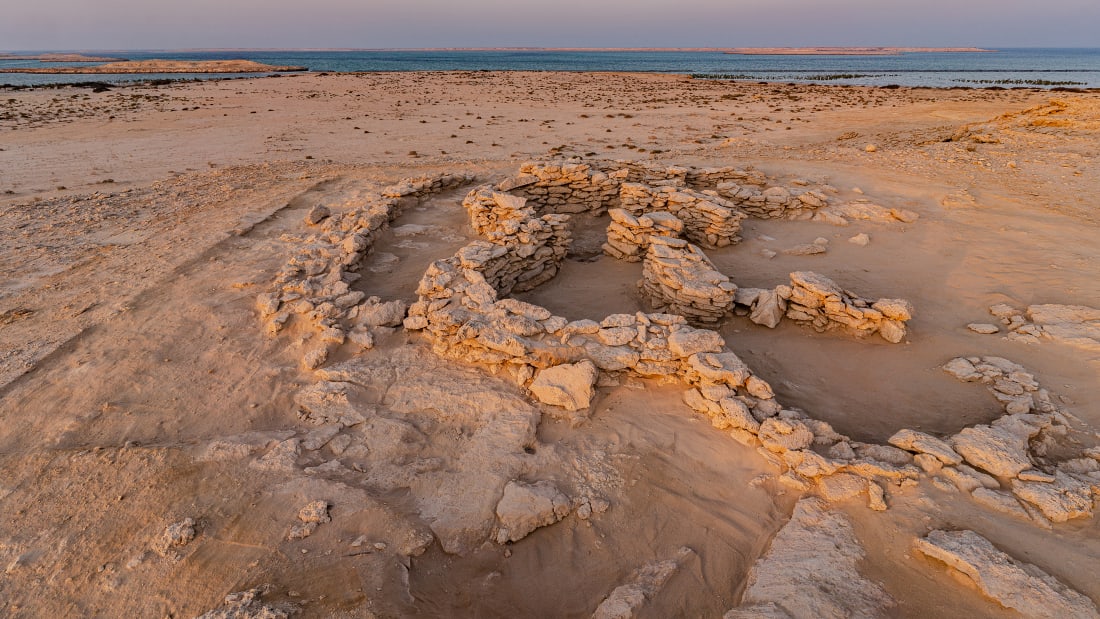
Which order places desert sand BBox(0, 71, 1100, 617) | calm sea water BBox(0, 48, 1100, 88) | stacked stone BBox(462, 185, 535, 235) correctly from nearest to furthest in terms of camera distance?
desert sand BBox(0, 71, 1100, 617) → stacked stone BBox(462, 185, 535, 235) → calm sea water BBox(0, 48, 1100, 88)

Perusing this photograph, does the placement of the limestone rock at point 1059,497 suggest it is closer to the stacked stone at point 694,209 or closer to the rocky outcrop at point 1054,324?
the rocky outcrop at point 1054,324

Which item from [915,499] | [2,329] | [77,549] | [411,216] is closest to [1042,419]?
[915,499]

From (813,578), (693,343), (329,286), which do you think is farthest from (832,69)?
(813,578)

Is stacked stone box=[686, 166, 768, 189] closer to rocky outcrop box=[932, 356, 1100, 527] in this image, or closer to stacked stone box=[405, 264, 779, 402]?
stacked stone box=[405, 264, 779, 402]

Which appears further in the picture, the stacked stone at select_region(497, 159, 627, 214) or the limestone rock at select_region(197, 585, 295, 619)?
the stacked stone at select_region(497, 159, 627, 214)

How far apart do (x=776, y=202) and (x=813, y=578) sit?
969cm

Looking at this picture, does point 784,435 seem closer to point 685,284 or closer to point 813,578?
point 813,578

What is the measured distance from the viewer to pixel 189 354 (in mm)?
6344

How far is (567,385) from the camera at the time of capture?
5.54m

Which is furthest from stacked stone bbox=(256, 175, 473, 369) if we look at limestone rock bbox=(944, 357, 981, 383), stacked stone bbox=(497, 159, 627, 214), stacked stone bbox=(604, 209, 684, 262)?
limestone rock bbox=(944, 357, 981, 383)

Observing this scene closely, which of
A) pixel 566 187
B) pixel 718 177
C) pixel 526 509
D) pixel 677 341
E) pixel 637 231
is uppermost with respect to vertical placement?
pixel 718 177

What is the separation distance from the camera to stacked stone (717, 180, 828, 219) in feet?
38.0

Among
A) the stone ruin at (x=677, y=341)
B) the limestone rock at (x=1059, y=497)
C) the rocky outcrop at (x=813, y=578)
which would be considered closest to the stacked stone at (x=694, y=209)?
the stone ruin at (x=677, y=341)

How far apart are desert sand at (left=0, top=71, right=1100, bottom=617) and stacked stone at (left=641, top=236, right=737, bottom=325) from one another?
66 mm
